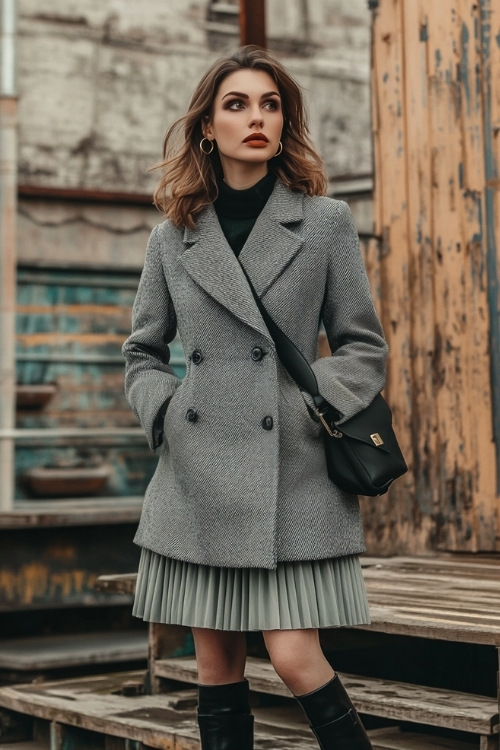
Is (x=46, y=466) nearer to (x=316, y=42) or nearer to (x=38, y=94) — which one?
(x=38, y=94)

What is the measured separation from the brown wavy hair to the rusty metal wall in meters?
2.37

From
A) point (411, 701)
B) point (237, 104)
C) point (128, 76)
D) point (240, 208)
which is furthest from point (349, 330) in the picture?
point (128, 76)

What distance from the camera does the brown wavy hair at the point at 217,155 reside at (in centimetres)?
354

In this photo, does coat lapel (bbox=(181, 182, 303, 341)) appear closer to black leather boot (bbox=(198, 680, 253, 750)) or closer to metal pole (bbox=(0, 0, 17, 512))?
black leather boot (bbox=(198, 680, 253, 750))

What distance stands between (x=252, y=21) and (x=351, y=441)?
4.16 meters

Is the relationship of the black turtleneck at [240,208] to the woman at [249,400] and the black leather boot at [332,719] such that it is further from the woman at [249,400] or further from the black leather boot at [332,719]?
the black leather boot at [332,719]

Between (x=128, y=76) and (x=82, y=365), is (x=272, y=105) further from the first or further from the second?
(x=128, y=76)

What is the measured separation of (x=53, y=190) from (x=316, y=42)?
398 cm

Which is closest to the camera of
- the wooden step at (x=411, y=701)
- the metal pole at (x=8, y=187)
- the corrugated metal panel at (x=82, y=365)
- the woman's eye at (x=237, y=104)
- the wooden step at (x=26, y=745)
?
the woman's eye at (x=237, y=104)

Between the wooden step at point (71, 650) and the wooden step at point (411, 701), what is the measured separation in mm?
2479

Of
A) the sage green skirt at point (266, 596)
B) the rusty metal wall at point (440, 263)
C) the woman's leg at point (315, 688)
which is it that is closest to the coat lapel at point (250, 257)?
the sage green skirt at point (266, 596)

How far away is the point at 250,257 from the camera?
3.45 metres

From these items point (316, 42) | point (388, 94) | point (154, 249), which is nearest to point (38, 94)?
point (316, 42)

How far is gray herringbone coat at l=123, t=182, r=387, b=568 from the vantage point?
331 cm
